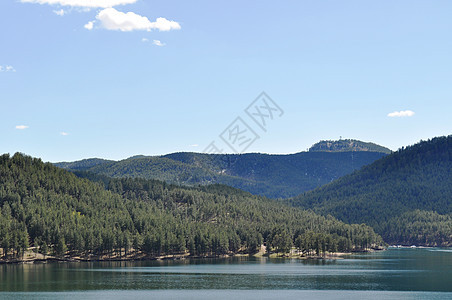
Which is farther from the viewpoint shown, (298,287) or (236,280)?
(236,280)

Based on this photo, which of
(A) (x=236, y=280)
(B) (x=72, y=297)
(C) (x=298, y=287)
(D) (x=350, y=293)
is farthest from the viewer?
(A) (x=236, y=280)

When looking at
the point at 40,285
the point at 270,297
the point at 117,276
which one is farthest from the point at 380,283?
the point at 40,285

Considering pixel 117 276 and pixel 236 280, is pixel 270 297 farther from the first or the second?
pixel 117 276

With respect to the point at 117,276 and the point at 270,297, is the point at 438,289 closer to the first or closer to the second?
the point at 270,297

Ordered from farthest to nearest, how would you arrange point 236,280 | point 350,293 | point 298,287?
point 236,280, point 298,287, point 350,293

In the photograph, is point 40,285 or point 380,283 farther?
point 380,283

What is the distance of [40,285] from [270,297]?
66.0m

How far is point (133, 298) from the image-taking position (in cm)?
15138

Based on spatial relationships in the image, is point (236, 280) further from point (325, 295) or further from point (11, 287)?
point (11, 287)

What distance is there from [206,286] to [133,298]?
29811 millimetres

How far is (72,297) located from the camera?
495 ft

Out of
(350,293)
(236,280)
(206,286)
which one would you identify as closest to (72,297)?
(206,286)

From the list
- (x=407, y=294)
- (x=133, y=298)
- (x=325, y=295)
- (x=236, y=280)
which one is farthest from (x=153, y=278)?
(x=407, y=294)

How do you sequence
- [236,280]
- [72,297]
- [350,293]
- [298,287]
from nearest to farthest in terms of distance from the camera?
[72,297], [350,293], [298,287], [236,280]
